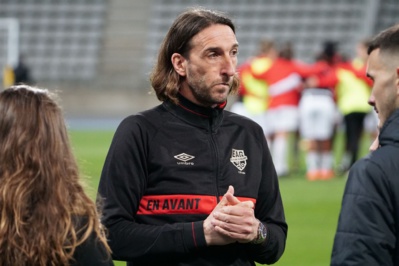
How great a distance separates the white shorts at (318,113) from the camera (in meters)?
16.5

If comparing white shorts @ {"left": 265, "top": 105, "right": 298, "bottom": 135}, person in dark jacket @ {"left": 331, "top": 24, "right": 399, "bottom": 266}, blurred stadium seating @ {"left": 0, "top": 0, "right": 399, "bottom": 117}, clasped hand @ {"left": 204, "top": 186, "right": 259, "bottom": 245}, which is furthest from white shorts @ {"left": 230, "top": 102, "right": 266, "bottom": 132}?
blurred stadium seating @ {"left": 0, "top": 0, "right": 399, "bottom": 117}

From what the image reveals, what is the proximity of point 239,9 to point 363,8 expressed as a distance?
4489mm

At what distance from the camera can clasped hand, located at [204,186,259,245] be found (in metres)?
3.94

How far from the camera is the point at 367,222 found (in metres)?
3.32

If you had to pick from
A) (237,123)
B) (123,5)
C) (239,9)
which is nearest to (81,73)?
(123,5)

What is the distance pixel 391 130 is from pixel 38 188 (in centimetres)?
119

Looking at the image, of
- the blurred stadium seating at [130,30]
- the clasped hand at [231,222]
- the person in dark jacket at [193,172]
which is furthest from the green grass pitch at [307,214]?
the blurred stadium seating at [130,30]

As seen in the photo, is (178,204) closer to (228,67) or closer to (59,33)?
(228,67)

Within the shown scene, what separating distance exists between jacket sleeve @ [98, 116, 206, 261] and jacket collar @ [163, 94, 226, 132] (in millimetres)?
235

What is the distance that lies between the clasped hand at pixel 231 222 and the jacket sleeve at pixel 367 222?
2.09ft

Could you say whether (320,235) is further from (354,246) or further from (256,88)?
(354,246)

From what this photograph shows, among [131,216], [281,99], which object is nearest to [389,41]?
[131,216]

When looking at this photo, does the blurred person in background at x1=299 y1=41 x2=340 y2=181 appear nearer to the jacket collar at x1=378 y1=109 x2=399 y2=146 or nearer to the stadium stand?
the jacket collar at x1=378 y1=109 x2=399 y2=146

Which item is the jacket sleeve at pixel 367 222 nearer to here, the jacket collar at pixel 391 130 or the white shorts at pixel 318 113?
the jacket collar at pixel 391 130
